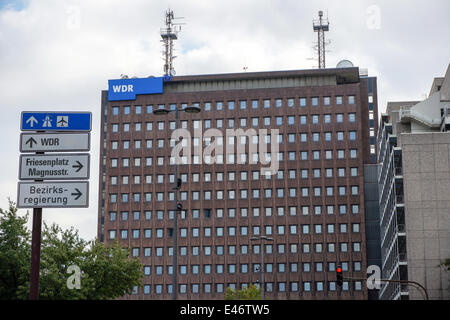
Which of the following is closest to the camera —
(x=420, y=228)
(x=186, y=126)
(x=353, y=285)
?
(x=420, y=228)

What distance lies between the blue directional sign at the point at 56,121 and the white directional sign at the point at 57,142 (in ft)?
0.46

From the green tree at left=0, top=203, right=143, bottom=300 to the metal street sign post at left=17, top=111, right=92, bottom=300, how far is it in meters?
31.1

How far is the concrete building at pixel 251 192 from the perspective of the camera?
127500 mm

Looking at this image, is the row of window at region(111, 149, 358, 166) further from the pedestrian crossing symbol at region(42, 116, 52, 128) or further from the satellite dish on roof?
the pedestrian crossing symbol at region(42, 116, 52, 128)

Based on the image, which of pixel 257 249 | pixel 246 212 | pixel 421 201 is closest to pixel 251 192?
pixel 246 212

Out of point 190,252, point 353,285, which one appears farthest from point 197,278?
point 353,285

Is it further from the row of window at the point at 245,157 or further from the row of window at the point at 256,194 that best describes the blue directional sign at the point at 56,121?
the row of window at the point at 245,157

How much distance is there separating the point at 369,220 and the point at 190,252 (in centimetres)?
3045

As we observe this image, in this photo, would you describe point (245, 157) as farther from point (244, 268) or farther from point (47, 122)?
point (47, 122)

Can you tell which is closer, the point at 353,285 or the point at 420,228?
the point at 420,228

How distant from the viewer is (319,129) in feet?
427

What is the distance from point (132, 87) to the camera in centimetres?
13812

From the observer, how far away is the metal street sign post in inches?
610
